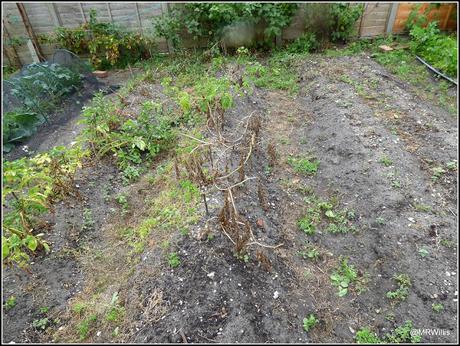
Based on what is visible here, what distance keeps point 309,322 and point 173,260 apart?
1.22 m

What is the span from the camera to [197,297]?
2492 mm

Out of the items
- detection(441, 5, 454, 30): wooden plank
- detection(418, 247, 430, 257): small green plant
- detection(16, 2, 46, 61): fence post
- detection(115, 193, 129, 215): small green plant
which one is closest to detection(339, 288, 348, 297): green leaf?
detection(418, 247, 430, 257): small green plant

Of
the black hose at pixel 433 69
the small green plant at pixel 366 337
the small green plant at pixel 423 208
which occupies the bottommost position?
the small green plant at pixel 366 337

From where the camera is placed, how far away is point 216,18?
7031 millimetres

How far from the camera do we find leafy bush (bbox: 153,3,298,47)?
22.7ft

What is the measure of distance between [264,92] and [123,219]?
362cm

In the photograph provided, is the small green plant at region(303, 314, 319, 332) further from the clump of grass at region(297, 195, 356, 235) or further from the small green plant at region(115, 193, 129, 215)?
the small green plant at region(115, 193, 129, 215)

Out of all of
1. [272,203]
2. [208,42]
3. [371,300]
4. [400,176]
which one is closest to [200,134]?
[272,203]

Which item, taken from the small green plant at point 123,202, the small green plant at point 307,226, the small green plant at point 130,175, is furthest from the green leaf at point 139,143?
the small green plant at point 307,226

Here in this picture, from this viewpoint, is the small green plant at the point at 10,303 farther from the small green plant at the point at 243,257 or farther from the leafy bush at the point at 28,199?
the small green plant at the point at 243,257

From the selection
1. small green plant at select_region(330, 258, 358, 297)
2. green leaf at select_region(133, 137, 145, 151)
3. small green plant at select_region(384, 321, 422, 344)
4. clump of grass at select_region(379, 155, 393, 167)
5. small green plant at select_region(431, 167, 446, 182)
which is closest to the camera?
small green plant at select_region(384, 321, 422, 344)

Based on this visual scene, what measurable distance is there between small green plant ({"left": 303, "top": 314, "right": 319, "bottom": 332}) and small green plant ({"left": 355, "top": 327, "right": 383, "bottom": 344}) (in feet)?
1.07

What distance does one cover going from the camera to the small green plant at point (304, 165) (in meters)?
4.11

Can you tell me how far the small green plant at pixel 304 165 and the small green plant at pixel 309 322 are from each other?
6.47 ft
